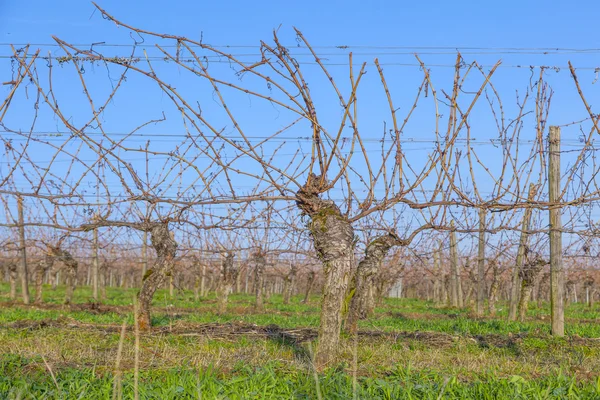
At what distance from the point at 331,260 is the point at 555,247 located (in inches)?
206

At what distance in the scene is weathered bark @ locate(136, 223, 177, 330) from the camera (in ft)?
29.5

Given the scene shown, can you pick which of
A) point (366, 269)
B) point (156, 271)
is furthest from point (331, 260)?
point (156, 271)

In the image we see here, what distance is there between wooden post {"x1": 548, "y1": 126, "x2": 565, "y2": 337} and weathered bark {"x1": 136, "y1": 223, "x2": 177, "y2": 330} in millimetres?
5517

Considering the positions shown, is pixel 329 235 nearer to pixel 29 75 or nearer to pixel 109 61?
pixel 109 61

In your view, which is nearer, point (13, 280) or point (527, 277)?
point (527, 277)

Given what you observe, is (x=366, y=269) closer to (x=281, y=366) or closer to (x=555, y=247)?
(x=555, y=247)

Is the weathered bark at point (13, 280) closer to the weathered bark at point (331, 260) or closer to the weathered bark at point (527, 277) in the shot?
the weathered bark at point (527, 277)

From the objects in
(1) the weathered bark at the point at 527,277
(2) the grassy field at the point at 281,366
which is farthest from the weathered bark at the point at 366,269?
(1) the weathered bark at the point at 527,277

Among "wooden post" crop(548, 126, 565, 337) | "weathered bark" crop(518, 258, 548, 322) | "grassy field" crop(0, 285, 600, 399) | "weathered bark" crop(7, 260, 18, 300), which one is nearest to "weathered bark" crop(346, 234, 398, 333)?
"grassy field" crop(0, 285, 600, 399)

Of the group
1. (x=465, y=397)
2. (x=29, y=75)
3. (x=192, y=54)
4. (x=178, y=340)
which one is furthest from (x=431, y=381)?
(x=29, y=75)

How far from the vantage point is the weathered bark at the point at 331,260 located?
224 inches

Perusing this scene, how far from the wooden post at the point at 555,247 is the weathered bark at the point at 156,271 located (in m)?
5.52

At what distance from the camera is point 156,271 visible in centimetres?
941

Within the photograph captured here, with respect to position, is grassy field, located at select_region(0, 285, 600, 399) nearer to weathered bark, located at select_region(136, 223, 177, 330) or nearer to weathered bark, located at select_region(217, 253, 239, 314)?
weathered bark, located at select_region(136, 223, 177, 330)
